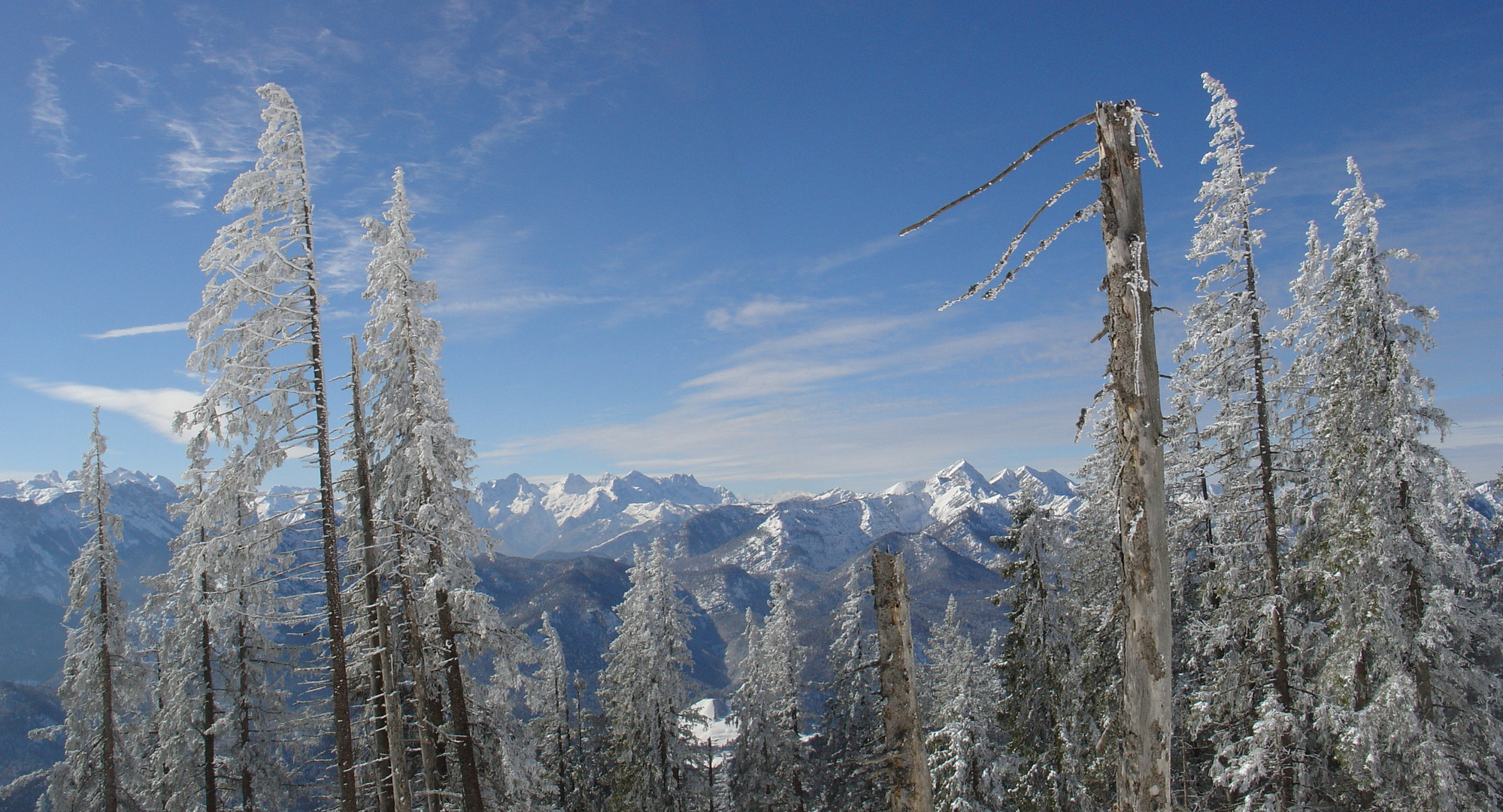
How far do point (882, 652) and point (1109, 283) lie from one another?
428cm

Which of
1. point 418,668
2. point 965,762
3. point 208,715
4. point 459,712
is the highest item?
point 418,668

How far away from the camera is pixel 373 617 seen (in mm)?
14141

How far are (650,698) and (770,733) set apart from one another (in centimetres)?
578

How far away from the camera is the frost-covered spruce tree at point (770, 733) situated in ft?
96.3

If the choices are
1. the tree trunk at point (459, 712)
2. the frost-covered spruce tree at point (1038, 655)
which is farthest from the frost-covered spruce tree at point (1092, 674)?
the tree trunk at point (459, 712)

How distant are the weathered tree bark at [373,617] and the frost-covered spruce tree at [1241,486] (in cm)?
1514

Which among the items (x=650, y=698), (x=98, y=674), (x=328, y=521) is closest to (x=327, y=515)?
(x=328, y=521)

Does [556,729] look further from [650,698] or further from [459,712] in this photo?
[459,712]

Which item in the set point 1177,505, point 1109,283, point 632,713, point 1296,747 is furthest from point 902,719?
point 632,713

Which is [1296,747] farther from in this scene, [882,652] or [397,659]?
[397,659]

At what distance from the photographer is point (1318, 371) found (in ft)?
46.7

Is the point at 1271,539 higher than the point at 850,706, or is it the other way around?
the point at 1271,539

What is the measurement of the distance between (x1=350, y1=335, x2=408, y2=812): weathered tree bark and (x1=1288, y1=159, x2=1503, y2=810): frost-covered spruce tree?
56.6 feet

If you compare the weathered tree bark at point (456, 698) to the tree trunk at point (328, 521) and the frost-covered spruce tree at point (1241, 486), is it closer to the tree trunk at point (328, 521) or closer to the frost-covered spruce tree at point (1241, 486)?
the tree trunk at point (328, 521)
